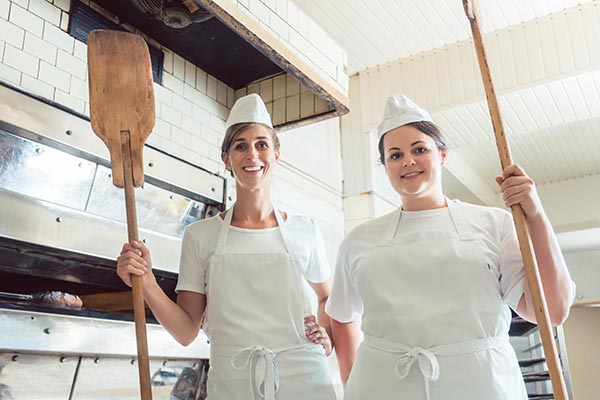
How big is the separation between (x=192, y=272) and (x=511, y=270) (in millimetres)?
720

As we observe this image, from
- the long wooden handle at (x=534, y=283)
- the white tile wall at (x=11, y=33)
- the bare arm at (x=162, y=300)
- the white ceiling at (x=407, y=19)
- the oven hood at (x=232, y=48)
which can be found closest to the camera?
the long wooden handle at (x=534, y=283)

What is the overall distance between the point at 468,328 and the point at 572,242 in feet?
17.2

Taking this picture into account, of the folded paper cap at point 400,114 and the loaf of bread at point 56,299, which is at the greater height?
the folded paper cap at point 400,114

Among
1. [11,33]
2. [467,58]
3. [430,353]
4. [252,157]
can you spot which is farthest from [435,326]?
[467,58]

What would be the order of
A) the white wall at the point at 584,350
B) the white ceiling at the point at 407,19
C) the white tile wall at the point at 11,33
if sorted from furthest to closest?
the white wall at the point at 584,350, the white ceiling at the point at 407,19, the white tile wall at the point at 11,33

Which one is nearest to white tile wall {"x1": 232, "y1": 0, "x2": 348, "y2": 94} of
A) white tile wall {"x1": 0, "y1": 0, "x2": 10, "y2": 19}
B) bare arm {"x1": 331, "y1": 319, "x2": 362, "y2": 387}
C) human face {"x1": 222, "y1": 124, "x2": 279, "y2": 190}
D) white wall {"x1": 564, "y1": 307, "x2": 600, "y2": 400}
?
human face {"x1": 222, "y1": 124, "x2": 279, "y2": 190}

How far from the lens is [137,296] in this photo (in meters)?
1.19

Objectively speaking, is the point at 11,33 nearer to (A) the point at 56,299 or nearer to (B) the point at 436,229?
(A) the point at 56,299

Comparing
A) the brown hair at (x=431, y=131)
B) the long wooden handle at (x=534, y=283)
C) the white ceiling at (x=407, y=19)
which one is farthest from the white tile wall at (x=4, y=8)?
the white ceiling at (x=407, y=19)

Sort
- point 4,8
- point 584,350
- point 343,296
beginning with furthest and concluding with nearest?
point 584,350 → point 4,8 → point 343,296

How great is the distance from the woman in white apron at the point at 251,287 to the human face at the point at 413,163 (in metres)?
0.30

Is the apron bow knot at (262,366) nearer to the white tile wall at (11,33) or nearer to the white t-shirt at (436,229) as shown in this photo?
the white t-shirt at (436,229)

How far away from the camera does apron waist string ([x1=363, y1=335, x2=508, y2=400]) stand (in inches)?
42.4

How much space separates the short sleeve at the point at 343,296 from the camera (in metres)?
1.36
